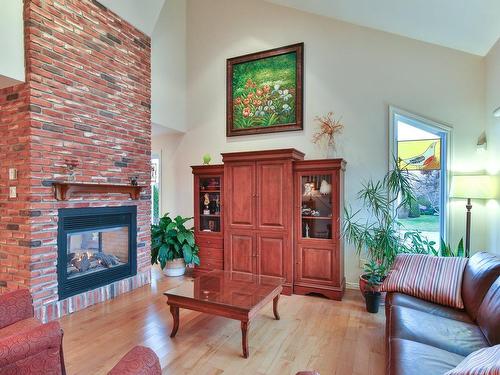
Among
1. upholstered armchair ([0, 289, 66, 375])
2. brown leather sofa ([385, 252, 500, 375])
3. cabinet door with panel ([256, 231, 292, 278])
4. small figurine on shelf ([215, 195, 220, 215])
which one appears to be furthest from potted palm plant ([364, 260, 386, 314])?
upholstered armchair ([0, 289, 66, 375])

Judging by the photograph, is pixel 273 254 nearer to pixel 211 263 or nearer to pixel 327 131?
pixel 211 263

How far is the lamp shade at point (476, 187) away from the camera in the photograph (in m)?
2.89

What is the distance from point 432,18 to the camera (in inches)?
118

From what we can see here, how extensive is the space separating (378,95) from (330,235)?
6.54ft

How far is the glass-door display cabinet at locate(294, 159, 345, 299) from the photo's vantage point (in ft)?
11.6

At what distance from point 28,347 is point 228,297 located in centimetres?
144

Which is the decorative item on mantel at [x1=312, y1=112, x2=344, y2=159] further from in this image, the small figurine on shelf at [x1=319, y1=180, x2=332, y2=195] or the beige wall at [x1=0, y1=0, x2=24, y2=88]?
the beige wall at [x1=0, y1=0, x2=24, y2=88]

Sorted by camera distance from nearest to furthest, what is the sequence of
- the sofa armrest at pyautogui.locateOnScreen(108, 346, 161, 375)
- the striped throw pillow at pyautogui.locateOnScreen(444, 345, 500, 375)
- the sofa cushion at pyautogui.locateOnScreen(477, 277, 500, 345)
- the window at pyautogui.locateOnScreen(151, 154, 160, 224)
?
1. the striped throw pillow at pyautogui.locateOnScreen(444, 345, 500, 375)
2. the sofa armrest at pyautogui.locateOnScreen(108, 346, 161, 375)
3. the sofa cushion at pyautogui.locateOnScreen(477, 277, 500, 345)
4. the window at pyautogui.locateOnScreen(151, 154, 160, 224)

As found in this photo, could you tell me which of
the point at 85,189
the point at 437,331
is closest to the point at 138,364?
the point at 437,331

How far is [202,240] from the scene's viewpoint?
4457mm

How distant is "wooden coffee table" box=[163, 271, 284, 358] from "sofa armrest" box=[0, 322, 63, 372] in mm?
1086

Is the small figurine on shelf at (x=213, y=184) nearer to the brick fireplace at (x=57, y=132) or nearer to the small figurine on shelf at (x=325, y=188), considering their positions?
the brick fireplace at (x=57, y=132)

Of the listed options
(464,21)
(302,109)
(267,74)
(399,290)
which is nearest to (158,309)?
(399,290)

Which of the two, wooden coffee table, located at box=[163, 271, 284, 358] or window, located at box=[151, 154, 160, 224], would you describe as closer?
wooden coffee table, located at box=[163, 271, 284, 358]
